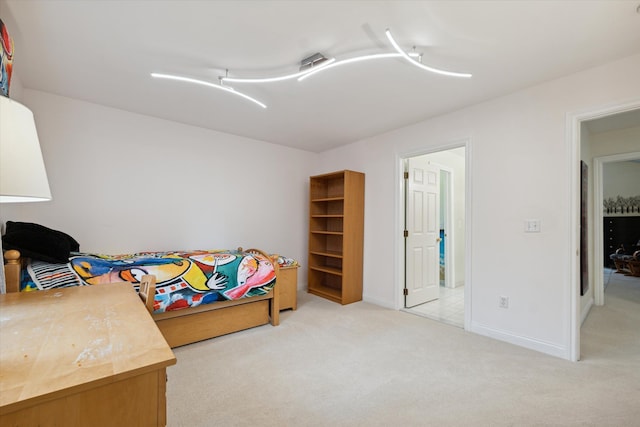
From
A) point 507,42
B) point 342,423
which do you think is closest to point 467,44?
point 507,42

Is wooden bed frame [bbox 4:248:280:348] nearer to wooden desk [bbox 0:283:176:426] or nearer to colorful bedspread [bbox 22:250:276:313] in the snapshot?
colorful bedspread [bbox 22:250:276:313]

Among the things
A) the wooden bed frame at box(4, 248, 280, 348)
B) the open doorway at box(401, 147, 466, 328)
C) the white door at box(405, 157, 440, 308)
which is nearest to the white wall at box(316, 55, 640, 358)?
the open doorway at box(401, 147, 466, 328)

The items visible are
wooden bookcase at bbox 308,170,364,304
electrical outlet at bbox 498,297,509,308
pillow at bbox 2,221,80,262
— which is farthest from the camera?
wooden bookcase at bbox 308,170,364,304

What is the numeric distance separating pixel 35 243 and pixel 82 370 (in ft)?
6.47

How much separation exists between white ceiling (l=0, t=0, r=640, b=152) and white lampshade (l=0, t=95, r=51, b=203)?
1328 mm

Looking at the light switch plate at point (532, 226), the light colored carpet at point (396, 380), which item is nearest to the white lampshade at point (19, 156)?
the light colored carpet at point (396, 380)

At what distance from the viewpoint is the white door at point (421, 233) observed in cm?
384

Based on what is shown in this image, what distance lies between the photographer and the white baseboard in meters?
2.41

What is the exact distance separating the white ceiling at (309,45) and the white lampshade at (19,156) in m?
1.33

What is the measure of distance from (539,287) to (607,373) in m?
0.70

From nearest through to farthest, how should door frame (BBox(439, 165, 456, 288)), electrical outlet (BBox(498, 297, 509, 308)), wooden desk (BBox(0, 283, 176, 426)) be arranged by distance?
wooden desk (BBox(0, 283, 176, 426)) → electrical outlet (BBox(498, 297, 509, 308)) → door frame (BBox(439, 165, 456, 288))

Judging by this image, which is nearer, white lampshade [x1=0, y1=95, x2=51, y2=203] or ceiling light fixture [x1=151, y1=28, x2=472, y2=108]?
white lampshade [x1=0, y1=95, x2=51, y2=203]

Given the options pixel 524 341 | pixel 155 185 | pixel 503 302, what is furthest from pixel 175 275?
pixel 524 341

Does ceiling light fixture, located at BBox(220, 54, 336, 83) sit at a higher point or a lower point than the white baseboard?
higher
